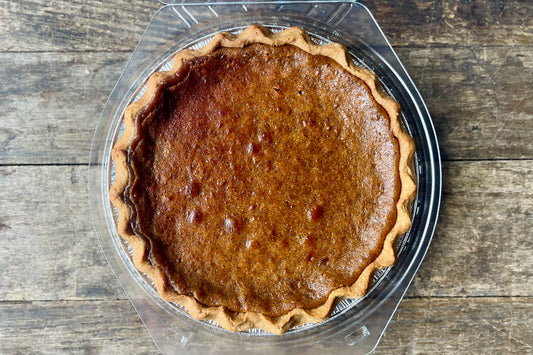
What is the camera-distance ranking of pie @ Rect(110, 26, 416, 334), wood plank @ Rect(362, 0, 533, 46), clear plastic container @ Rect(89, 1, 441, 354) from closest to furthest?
pie @ Rect(110, 26, 416, 334) < clear plastic container @ Rect(89, 1, 441, 354) < wood plank @ Rect(362, 0, 533, 46)

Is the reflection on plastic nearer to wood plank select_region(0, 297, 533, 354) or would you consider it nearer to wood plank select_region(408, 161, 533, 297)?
wood plank select_region(0, 297, 533, 354)

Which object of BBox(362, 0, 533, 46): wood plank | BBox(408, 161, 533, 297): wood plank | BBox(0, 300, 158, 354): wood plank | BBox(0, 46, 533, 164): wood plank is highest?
BBox(362, 0, 533, 46): wood plank

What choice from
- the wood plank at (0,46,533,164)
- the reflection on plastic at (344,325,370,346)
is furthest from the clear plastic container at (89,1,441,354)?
the wood plank at (0,46,533,164)

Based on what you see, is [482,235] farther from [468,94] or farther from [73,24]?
[73,24]

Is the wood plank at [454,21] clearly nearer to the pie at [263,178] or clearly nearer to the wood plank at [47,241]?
the pie at [263,178]

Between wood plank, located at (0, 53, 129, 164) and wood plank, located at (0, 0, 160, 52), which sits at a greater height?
wood plank, located at (0, 0, 160, 52)

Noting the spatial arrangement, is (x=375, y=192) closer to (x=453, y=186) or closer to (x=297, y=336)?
(x=453, y=186)
